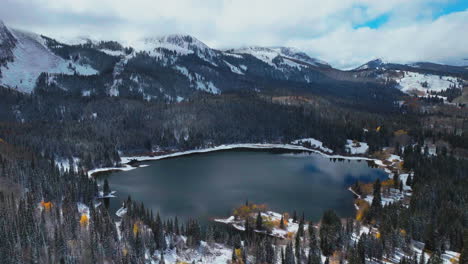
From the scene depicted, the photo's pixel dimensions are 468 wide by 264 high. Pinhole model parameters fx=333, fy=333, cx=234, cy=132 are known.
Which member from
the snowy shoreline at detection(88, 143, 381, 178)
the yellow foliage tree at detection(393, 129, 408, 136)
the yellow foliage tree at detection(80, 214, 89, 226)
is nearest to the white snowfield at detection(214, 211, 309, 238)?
the yellow foliage tree at detection(80, 214, 89, 226)

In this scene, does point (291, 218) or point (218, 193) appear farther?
point (218, 193)

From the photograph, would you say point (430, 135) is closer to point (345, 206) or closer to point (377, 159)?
point (377, 159)

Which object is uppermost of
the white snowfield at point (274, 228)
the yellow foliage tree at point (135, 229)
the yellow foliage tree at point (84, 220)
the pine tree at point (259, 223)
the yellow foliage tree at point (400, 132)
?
the yellow foliage tree at point (400, 132)

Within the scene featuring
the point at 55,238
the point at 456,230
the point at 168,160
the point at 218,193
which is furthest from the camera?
the point at 168,160

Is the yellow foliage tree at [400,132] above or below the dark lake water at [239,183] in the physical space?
above

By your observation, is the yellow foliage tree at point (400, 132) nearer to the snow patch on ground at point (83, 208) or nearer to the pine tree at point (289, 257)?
the pine tree at point (289, 257)

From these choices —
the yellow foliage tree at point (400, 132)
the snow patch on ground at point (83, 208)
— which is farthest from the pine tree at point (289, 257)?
the yellow foliage tree at point (400, 132)

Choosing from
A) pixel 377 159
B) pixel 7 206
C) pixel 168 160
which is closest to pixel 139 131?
pixel 168 160

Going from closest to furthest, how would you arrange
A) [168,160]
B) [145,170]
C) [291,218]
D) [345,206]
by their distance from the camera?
1. [291,218]
2. [345,206]
3. [145,170]
4. [168,160]

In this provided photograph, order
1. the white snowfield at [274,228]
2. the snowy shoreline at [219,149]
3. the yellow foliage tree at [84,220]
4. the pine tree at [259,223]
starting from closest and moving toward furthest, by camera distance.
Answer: the yellow foliage tree at [84,220] → the white snowfield at [274,228] → the pine tree at [259,223] → the snowy shoreline at [219,149]

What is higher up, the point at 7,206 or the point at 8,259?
the point at 7,206
